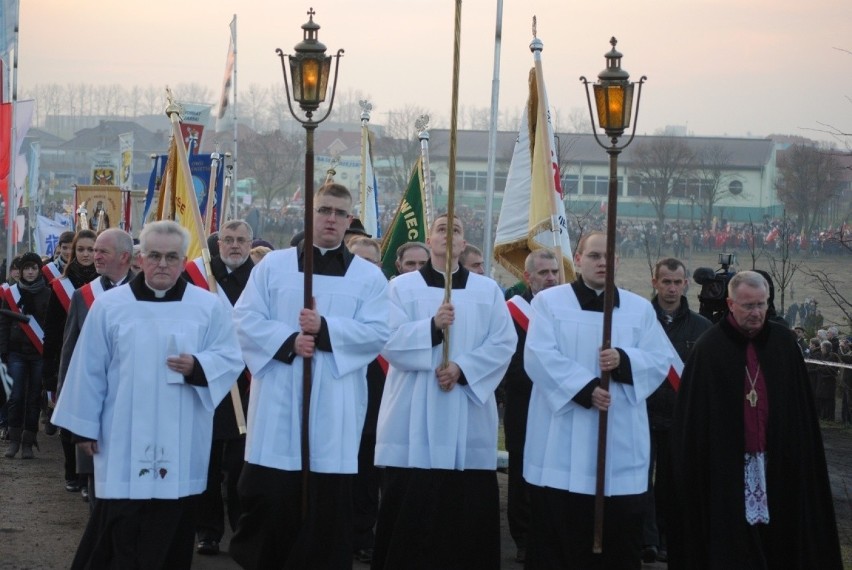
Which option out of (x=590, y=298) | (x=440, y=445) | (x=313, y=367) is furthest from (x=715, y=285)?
(x=313, y=367)

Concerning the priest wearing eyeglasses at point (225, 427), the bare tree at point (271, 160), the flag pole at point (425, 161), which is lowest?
the priest wearing eyeglasses at point (225, 427)

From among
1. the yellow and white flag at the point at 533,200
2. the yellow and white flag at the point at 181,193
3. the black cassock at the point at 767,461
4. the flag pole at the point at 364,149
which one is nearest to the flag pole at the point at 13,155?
the flag pole at the point at 364,149

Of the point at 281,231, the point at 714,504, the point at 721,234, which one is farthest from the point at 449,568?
the point at 281,231

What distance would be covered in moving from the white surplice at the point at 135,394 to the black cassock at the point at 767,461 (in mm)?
2779

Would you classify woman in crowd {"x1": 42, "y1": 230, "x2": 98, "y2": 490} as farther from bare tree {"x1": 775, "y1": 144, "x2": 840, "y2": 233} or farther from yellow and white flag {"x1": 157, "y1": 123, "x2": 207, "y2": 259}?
bare tree {"x1": 775, "y1": 144, "x2": 840, "y2": 233}

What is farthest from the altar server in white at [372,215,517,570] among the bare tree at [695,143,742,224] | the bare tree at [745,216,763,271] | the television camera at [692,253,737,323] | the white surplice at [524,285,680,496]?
the bare tree at [695,143,742,224]

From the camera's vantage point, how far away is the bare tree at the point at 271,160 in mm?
71375

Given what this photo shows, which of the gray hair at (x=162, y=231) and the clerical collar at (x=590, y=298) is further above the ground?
the gray hair at (x=162, y=231)

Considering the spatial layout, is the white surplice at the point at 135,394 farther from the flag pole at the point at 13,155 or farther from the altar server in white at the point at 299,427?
the flag pole at the point at 13,155

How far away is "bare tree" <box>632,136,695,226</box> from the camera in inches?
A: 2028

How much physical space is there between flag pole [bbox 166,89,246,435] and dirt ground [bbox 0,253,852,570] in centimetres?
93

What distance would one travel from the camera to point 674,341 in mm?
9047

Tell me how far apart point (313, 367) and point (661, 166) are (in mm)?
46326

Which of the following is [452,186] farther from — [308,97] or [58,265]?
[58,265]
